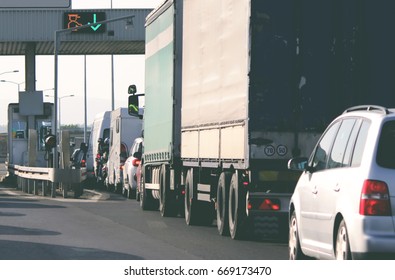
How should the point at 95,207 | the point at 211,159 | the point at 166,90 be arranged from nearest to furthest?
the point at 211,159
the point at 166,90
the point at 95,207

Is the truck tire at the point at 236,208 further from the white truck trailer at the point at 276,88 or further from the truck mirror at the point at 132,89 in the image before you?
the truck mirror at the point at 132,89

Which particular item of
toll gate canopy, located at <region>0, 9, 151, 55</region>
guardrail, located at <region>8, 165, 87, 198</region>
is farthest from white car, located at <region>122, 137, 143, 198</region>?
toll gate canopy, located at <region>0, 9, 151, 55</region>

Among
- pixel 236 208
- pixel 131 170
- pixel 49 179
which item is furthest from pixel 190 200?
pixel 49 179

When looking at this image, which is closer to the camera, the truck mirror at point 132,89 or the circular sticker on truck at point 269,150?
the circular sticker on truck at point 269,150

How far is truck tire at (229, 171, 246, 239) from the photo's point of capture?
18422 mm

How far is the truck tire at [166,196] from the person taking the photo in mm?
25156

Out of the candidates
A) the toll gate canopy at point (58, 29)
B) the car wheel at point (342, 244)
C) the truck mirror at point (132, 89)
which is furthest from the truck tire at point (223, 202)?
the toll gate canopy at point (58, 29)

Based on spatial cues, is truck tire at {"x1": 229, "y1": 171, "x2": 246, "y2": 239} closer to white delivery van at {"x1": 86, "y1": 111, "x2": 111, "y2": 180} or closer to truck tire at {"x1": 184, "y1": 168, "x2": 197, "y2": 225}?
truck tire at {"x1": 184, "y1": 168, "x2": 197, "y2": 225}

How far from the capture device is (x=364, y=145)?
38.0 ft

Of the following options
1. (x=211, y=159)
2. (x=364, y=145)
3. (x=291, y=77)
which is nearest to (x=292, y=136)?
(x=291, y=77)

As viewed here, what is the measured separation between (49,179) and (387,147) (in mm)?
26165

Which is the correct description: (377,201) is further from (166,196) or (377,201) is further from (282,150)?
(166,196)
